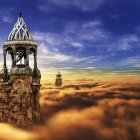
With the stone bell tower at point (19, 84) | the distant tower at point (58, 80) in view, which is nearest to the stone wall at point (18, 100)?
the stone bell tower at point (19, 84)

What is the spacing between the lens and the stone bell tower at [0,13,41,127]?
65.4 metres

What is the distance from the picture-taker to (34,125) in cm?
6750

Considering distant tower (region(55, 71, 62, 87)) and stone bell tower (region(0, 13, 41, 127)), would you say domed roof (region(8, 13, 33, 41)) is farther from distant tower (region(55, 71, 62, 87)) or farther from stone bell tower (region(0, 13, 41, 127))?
distant tower (region(55, 71, 62, 87))

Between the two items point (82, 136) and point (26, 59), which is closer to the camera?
point (26, 59)

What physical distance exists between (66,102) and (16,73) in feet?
121

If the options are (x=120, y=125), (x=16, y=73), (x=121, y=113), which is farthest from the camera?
(x=121, y=113)

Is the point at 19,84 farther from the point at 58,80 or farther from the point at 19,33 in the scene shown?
the point at 58,80

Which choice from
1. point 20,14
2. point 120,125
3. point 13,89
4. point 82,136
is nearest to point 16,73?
point 13,89

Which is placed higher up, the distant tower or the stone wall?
the distant tower

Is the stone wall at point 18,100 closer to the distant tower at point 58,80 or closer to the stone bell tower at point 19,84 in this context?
the stone bell tower at point 19,84

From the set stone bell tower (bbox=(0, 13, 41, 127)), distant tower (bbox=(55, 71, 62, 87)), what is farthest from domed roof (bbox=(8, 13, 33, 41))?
distant tower (bbox=(55, 71, 62, 87))

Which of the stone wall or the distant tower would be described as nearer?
the stone wall

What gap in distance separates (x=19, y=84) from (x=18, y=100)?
9.79 ft

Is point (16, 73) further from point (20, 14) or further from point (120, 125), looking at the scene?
point (120, 125)
